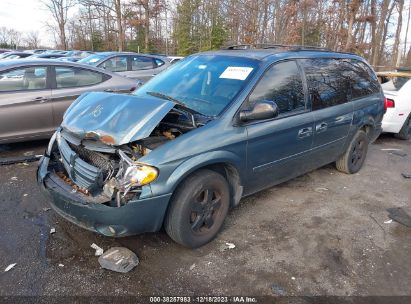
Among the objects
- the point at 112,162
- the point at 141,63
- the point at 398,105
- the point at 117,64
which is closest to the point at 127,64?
the point at 117,64

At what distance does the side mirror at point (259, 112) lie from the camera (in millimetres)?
3342

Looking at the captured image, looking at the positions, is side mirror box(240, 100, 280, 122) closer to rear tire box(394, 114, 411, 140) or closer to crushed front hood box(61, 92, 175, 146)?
crushed front hood box(61, 92, 175, 146)

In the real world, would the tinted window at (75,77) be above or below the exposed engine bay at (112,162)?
above

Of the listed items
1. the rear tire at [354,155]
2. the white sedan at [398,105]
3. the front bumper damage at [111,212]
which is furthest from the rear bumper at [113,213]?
the white sedan at [398,105]

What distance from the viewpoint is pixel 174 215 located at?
3039mm

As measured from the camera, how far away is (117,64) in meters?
10.6

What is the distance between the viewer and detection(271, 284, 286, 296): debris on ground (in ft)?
9.09

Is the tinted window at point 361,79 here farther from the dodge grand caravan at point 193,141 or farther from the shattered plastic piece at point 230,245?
the shattered plastic piece at point 230,245

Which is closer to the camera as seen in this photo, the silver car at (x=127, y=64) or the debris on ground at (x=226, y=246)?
the debris on ground at (x=226, y=246)

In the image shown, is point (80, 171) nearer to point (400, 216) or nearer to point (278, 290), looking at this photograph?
point (278, 290)

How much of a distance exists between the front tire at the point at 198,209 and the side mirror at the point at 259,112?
61 centimetres

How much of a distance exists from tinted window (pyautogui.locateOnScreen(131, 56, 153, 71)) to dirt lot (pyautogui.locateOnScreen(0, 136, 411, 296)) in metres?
6.88

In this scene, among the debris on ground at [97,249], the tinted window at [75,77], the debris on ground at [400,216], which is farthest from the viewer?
the tinted window at [75,77]

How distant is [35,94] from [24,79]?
0.30 meters
